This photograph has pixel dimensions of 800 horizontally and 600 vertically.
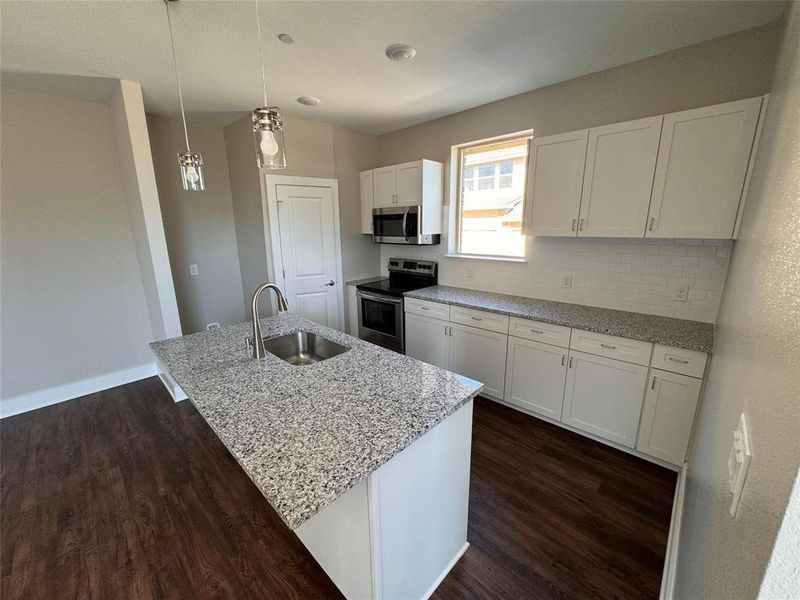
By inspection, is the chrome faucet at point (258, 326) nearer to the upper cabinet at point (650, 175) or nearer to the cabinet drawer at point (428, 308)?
the cabinet drawer at point (428, 308)

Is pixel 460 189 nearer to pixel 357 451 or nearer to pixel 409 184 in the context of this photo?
pixel 409 184

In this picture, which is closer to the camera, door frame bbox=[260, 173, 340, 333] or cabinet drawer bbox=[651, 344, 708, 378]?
cabinet drawer bbox=[651, 344, 708, 378]

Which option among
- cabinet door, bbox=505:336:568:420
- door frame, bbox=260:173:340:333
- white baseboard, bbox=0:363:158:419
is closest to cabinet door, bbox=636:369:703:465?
cabinet door, bbox=505:336:568:420

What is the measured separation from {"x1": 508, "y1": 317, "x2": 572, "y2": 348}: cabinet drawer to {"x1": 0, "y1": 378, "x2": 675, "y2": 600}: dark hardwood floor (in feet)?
2.36

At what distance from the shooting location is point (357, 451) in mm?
1038

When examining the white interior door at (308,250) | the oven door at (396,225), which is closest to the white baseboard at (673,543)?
the oven door at (396,225)

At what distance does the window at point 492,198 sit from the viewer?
3047mm

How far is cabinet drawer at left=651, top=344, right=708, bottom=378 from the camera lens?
6.21ft

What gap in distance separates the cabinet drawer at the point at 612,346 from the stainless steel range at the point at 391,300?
1.66 m

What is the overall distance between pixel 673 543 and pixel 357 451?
68.6 inches

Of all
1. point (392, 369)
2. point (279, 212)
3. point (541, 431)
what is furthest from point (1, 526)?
point (541, 431)

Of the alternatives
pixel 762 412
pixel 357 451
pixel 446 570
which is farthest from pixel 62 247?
pixel 762 412

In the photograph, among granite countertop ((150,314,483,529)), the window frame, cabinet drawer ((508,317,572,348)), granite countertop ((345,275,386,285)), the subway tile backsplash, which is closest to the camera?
granite countertop ((150,314,483,529))

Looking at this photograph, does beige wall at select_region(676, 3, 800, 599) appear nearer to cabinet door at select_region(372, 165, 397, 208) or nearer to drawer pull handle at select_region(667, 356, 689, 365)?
drawer pull handle at select_region(667, 356, 689, 365)
